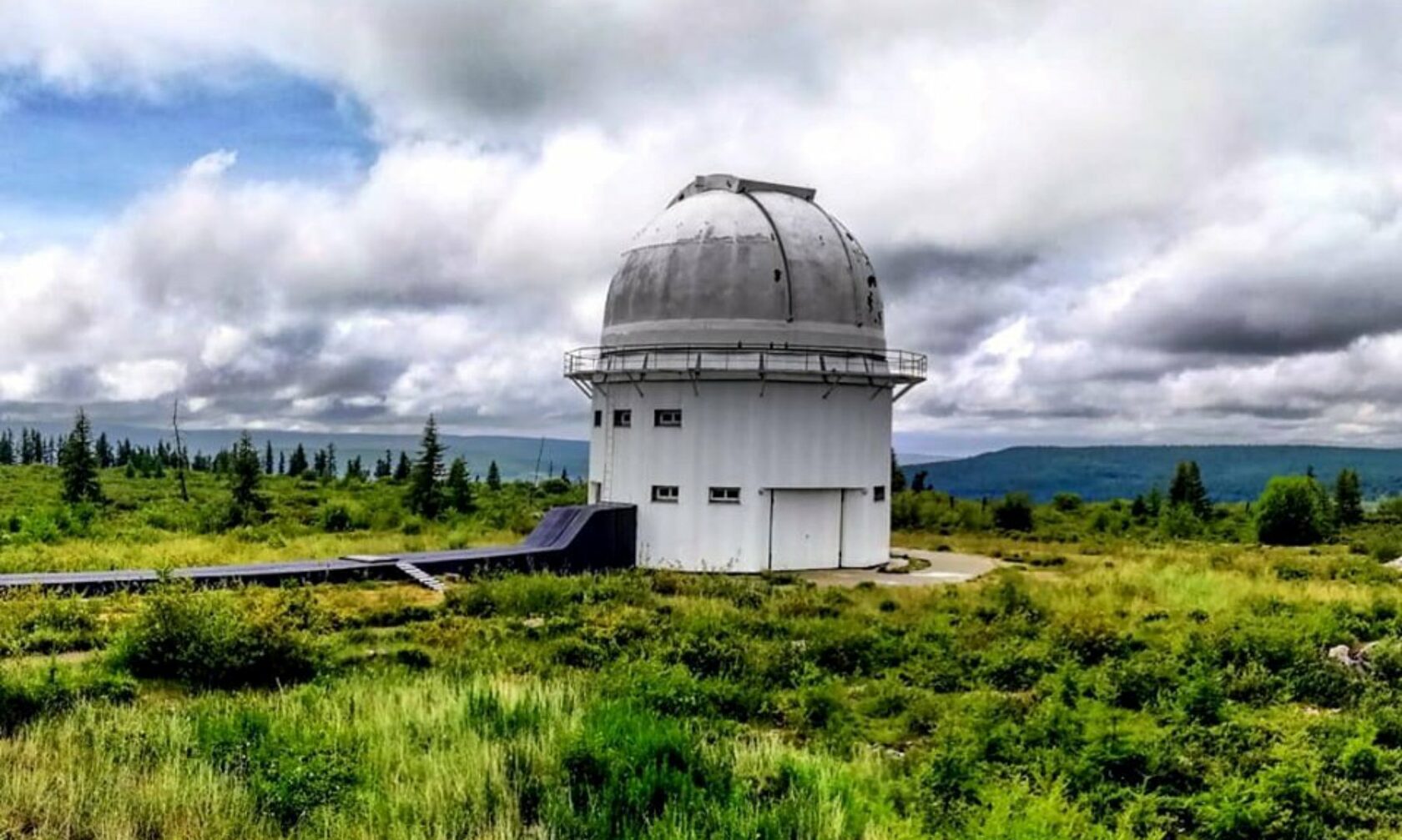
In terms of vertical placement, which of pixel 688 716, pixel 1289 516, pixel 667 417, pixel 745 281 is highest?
pixel 745 281

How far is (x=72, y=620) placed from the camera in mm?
15109

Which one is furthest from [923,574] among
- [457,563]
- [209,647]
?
[209,647]

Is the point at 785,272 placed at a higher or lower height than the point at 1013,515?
higher

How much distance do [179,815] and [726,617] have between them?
35.9 feet

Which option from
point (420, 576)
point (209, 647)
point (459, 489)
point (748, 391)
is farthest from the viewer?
point (459, 489)

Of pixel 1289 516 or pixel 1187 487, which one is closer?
pixel 1289 516

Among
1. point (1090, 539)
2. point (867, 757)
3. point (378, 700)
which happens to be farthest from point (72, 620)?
point (1090, 539)

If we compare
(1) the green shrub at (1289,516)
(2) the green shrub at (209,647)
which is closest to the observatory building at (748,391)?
(2) the green shrub at (209,647)

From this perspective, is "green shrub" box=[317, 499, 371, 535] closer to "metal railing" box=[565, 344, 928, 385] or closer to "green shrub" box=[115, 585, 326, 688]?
"metal railing" box=[565, 344, 928, 385]

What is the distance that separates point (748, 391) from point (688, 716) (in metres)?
14.5

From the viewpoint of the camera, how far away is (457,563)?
22.3 meters

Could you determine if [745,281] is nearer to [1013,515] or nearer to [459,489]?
[1013,515]

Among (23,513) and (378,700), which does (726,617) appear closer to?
(378,700)

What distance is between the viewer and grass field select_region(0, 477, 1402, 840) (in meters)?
8.13
